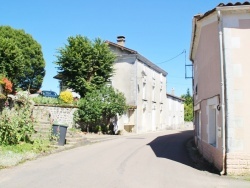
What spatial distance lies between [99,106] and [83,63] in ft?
16.0

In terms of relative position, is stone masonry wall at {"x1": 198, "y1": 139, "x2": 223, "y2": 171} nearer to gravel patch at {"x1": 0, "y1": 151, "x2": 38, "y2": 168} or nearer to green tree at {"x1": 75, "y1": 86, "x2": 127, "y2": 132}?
gravel patch at {"x1": 0, "y1": 151, "x2": 38, "y2": 168}

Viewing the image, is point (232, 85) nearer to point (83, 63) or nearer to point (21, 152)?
point (21, 152)

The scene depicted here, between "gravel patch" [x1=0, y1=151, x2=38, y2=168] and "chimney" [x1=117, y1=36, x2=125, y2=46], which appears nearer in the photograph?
"gravel patch" [x1=0, y1=151, x2=38, y2=168]

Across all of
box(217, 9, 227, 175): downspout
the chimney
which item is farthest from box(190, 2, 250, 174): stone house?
the chimney

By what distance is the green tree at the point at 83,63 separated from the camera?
25609 millimetres

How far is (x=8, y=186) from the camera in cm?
716

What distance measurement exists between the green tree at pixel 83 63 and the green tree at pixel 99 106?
2026mm

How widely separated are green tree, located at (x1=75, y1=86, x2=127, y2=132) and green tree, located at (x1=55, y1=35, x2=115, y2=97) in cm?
203

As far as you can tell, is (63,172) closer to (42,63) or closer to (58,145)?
(58,145)

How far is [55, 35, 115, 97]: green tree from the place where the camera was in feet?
84.0

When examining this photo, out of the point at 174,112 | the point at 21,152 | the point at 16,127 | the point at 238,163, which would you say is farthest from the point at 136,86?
the point at 238,163

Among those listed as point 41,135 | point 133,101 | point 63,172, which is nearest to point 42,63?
point 133,101

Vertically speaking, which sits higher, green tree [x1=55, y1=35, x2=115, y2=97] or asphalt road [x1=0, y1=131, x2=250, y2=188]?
green tree [x1=55, y1=35, x2=115, y2=97]

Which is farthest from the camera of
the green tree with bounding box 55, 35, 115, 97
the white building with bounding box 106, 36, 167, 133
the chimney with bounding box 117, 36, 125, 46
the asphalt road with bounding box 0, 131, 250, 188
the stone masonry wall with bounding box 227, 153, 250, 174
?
the chimney with bounding box 117, 36, 125, 46
